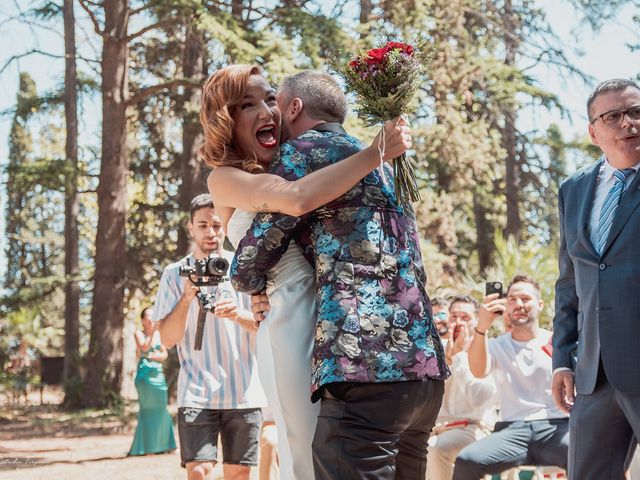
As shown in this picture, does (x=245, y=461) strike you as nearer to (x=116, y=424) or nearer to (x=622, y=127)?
(x=622, y=127)

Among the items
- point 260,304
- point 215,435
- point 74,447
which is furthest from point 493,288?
point 74,447

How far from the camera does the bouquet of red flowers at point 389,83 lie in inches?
125

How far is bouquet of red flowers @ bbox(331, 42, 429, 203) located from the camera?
125 inches

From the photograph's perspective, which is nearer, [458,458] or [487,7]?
[458,458]

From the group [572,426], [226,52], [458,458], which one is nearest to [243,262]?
[572,426]

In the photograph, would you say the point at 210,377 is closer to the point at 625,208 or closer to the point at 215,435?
the point at 215,435

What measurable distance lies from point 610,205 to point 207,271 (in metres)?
2.53

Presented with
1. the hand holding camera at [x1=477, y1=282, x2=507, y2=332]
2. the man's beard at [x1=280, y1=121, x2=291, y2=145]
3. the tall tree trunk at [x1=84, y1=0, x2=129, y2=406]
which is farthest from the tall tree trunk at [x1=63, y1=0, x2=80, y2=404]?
the man's beard at [x1=280, y1=121, x2=291, y2=145]

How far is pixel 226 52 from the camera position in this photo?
48.9 ft

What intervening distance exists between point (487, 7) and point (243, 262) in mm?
20727

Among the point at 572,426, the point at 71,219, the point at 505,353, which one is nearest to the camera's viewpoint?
the point at 572,426

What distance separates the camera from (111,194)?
62.0 ft

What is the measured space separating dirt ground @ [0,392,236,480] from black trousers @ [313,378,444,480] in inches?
256

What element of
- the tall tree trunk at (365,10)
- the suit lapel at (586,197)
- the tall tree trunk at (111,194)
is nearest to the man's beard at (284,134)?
the suit lapel at (586,197)
